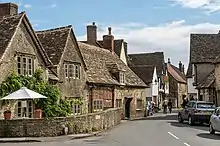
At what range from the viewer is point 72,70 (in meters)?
37.6

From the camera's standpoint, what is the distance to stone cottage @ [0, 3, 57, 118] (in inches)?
1149

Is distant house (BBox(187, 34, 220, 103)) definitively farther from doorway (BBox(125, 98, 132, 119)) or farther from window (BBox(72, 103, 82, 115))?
window (BBox(72, 103, 82, 115))

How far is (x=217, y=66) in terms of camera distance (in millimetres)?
46188

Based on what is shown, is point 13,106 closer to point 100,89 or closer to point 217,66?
point 100,89

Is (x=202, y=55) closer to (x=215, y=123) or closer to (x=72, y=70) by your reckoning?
(x=72, y=70)

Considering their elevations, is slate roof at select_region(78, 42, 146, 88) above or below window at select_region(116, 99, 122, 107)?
above

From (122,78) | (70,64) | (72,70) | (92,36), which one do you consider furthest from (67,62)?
(92,36)

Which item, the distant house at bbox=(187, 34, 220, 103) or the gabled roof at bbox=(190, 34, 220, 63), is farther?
the gabled roof at bbox=(190, 34, 220, 63)

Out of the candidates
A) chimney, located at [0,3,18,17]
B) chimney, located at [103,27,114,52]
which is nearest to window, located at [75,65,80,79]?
chimney, located at [0,3,18,17]

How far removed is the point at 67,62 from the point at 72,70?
39.9 inches

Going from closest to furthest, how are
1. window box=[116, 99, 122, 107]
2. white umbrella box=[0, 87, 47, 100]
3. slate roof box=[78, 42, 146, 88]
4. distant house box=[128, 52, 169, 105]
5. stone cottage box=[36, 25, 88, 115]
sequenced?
white umbrella box=[0, 87, 47, 100] < stone cottage box=[36, 25, 88, 115] < slate roof box=[78, 42, 146, 88] < window box=[116, 99, 122, 107] < distant house box=[128, 52, 169, 105]

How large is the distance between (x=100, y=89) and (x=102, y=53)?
31.8 feet

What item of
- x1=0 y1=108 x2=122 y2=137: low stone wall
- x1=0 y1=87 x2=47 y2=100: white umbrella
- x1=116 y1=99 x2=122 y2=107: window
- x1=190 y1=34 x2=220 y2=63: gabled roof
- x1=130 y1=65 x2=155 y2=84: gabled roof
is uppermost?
x1=190 y1=34 x2=220 y2=63: gabled roof

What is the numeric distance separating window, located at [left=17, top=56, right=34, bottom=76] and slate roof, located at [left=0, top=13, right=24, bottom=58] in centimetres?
144
